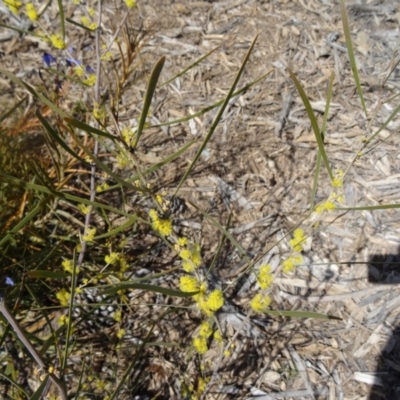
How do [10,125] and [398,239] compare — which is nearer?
[398,239]

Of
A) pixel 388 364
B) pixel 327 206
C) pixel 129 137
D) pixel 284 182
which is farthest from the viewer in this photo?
pixel 284 182

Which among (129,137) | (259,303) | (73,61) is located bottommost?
(259,303)

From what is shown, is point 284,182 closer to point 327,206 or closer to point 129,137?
point 129,137

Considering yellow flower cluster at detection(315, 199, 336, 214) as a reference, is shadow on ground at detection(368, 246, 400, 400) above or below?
below

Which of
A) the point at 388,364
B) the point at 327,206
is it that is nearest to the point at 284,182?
the point at 388,364

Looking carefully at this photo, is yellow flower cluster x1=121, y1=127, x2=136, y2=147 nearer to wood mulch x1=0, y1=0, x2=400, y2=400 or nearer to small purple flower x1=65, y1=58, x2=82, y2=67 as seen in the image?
small purple flower x1=65, y1=58, x2=82, y2=67

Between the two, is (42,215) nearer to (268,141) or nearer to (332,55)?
(268,141)

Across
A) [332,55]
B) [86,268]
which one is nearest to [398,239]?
[332,55]

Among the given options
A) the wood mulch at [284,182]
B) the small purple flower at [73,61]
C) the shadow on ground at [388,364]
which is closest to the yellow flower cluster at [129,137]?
the small purple flower at [73,61]

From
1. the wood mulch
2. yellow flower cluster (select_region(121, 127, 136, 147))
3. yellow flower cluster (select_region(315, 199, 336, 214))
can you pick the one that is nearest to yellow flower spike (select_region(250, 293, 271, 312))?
the wood mulch

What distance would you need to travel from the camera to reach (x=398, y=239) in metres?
1.90

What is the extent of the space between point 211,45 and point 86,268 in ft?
5.08

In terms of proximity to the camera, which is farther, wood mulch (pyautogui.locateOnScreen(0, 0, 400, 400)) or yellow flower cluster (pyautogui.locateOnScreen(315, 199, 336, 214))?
wood mulch (pyautogui.locateOnScreen(0, 0, 400, 400))

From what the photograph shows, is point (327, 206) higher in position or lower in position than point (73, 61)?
lower
